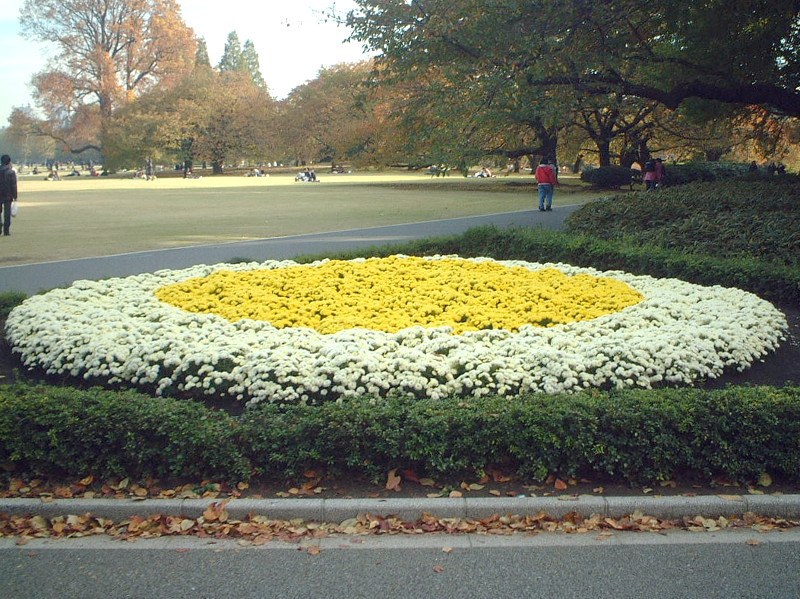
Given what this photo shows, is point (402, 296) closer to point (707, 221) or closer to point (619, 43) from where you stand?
point (707, 221)

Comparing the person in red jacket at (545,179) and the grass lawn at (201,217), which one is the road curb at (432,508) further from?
the person in red jacket at (545,179)

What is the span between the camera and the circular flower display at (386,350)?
5559mm

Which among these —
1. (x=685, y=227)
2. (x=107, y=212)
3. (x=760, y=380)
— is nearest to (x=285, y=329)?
(x=760, y=380)

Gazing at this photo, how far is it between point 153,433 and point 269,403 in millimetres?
1015

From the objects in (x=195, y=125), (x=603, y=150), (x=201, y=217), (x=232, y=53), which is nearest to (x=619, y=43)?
(x=201, y=217)

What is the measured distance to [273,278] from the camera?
9.43 meters

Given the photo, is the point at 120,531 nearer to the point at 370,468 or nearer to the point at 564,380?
the point at 370,468

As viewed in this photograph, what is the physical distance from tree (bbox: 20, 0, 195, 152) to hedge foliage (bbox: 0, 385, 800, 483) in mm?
69909

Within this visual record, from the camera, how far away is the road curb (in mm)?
4145

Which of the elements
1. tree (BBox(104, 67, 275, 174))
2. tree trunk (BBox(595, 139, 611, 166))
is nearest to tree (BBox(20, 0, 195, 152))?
tree (BBox(104, 67, 275, 174))

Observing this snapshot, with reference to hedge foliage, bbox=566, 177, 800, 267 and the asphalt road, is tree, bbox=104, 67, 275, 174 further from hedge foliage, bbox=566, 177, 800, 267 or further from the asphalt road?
the asphalt road

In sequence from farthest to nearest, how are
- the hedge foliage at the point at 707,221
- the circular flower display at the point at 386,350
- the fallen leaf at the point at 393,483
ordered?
the hedge foliage at the point at 707,221 → the circular flower display at the point at 386,350 → the fallen leaf at the point at 393,483

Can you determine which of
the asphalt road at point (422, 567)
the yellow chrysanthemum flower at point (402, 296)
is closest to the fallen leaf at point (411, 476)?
the asphalt road at point (422, 567)

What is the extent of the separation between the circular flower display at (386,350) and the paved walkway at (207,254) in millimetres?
3286
